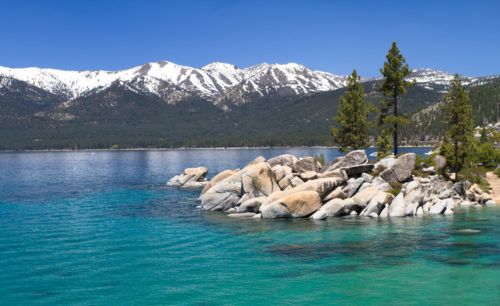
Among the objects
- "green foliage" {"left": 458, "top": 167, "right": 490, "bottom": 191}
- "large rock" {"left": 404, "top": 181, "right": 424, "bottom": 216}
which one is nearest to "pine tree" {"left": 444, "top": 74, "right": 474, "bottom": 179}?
"green foliage" {"left": 458, "top": 167, "right": 490, "bottom": 191}

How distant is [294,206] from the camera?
42.2 meters

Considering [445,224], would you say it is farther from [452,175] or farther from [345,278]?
[452,175]

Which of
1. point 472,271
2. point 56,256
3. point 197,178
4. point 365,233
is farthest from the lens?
point 197,178

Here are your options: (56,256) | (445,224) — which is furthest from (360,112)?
(56,256)

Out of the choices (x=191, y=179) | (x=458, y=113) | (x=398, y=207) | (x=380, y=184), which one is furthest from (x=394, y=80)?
(x=191, y=179)

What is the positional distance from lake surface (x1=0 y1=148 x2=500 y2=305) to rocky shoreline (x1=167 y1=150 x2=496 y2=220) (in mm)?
2088

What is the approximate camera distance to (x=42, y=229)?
3922 cm

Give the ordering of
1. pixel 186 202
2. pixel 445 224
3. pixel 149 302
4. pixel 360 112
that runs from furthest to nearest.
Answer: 1. pixel 360 112
2. pixel 186 202
3. pixel 445 224
4. pixel 149 302

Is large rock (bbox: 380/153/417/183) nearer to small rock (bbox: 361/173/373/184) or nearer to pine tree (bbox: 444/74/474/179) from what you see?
small rock (bbox: 361/173/373/184)

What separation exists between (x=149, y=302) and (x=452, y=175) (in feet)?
173

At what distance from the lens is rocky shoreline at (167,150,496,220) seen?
141 ft

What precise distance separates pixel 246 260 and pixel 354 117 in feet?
164

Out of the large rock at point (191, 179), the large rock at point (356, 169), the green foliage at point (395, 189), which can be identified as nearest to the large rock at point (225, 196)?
the large rock at point (356, 169)

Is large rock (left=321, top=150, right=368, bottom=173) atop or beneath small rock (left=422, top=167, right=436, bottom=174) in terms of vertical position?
atop
